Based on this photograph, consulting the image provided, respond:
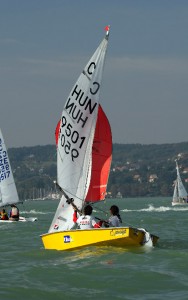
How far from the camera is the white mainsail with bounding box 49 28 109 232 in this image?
20.5 metres

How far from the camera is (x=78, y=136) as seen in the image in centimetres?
2078

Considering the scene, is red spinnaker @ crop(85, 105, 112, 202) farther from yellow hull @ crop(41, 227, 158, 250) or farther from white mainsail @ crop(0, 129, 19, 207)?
white mainsail @ crop(0, 129, 19, 207)

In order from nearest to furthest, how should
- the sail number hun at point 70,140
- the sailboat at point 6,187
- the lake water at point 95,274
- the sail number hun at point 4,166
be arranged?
1. the lake water at point 95,274
2. the sail number hun at point 70,140
3. the sail number hun at point 4,166
4. the sailboat at point 6,187

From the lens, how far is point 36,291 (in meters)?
15.0

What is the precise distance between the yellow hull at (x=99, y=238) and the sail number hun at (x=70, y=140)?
223 centimetres

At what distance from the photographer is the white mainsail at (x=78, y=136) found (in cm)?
2052

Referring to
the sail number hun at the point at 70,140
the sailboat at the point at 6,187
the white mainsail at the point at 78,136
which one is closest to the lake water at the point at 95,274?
the white mainsail at the point at 78,136

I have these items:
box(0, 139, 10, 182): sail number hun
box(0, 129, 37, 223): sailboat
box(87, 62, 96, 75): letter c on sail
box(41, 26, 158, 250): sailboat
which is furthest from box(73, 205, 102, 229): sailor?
box(0, 129, 37, 223): sailboat

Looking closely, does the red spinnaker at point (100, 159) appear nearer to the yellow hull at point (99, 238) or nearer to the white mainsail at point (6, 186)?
the yellow hull at point (99, 238)

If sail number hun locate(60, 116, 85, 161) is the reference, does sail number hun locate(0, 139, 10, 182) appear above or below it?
above

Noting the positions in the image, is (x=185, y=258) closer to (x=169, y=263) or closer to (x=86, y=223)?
(x=169, y=263)

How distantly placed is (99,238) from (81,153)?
2.78 metres

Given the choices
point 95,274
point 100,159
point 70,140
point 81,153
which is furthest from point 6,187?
point 95,274

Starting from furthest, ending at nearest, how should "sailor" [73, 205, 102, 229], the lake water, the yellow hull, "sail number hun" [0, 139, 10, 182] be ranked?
"sail number hun" [0, 139, 10, 182], "sailor" [73, 205, 102, 229], the yellow hull, the lake water
